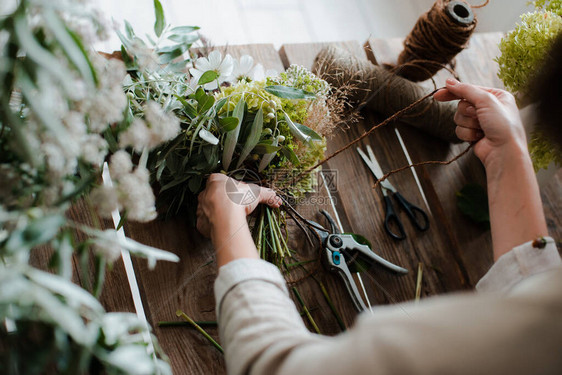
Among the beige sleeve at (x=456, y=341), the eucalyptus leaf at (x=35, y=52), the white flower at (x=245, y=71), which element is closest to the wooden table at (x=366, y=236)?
the white flower at (x=245, y=71)

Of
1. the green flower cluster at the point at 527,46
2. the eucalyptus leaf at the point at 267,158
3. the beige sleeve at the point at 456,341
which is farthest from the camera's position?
the green flower cluster at the point at 527,46

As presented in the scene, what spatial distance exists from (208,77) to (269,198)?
294mm

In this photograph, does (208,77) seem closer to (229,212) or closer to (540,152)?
(229,212)

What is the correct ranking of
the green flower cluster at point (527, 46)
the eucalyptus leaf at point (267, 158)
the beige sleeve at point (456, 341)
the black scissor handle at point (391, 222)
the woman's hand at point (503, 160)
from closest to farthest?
1. the beige sleeve at point (456, 341)
2. the woman's hand at point (503, 160)
3. the eucalyptus leaf at point (267, 158)
4. the green flower cluster at point (527, 46)
5. the black scissor handle at point (391, 222)

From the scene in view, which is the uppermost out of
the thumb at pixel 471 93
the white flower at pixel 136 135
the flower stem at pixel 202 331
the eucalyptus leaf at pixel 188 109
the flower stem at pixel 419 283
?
the eucalyptus leaf at pixel 188 109

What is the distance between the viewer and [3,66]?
513 millimetres

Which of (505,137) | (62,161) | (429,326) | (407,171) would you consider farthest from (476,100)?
(62,161)

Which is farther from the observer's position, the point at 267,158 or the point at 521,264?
the point at 267,158

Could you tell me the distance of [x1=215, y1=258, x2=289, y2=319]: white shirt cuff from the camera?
75 centimetres

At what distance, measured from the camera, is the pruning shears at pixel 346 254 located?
1.04 m

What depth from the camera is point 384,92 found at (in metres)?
1.27

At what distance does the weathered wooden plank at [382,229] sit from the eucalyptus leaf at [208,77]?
1.42 ft

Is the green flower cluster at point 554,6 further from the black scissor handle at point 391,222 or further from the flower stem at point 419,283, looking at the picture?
the flower stem at point 419,283

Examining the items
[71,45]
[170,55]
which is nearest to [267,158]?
[170,55]
